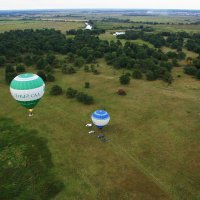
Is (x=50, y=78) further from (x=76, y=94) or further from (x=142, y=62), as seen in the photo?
(x=142, y=62)

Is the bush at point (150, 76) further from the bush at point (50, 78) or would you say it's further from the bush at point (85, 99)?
the bush at point (50, 78)

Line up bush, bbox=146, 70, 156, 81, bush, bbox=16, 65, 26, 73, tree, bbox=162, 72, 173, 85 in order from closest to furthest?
tree, bbox=162, 72, 173, 85
bush, bbox=146, 70, 156, 81
bush, bbox=16, 65, 26, 73

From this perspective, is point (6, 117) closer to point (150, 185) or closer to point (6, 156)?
point (6, 156)

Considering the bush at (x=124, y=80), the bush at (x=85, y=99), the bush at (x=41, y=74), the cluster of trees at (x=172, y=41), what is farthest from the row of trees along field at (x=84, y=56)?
the bush at (x=85, y=99)

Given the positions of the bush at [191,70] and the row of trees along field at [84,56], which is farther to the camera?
the row of trees along field at [84,56]

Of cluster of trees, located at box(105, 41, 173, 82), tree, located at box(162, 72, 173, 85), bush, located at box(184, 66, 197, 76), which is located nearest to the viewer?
tree, located at box(162, 72, 173, 85)

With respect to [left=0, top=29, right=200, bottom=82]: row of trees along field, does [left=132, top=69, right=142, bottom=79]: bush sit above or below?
above

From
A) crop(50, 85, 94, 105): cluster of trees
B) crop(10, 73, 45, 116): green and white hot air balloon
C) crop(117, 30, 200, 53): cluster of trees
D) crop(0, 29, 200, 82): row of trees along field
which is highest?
crop(10, 73, 45, 116): green and white hot air balloon

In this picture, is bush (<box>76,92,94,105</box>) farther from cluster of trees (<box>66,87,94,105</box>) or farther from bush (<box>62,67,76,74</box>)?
bush (<box>62,67,76,74</box>)

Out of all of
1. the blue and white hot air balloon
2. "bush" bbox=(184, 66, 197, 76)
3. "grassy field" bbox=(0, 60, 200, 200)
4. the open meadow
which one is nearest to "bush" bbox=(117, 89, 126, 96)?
the open meadow
